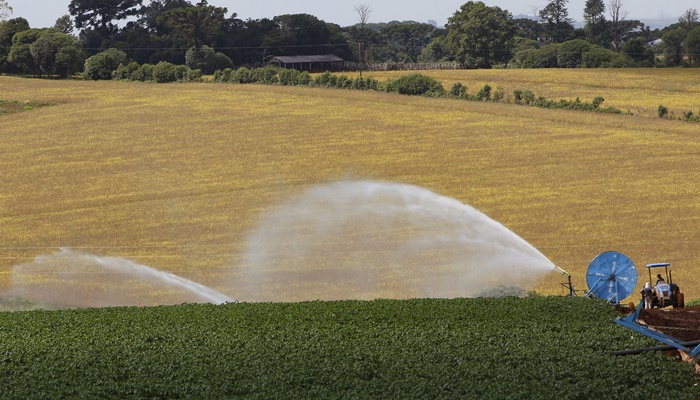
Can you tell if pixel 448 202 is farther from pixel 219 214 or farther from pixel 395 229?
pixel 219 214

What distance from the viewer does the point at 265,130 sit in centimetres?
7325

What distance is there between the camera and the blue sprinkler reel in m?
26.6

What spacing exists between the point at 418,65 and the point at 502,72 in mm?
25402

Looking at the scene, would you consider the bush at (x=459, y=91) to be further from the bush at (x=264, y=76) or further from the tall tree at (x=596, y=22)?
the tall tree at (x=596, y=22)

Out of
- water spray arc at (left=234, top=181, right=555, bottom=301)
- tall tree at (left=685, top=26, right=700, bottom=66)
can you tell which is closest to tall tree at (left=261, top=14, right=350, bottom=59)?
tall tree at (left=685, top=26, right=700, bottom=66)

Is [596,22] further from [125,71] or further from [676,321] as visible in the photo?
[676,321]

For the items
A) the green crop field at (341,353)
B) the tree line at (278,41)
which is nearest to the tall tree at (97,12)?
the tree line at (278,41)

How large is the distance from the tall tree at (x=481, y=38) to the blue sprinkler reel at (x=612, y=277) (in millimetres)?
107873

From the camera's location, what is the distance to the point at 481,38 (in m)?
133

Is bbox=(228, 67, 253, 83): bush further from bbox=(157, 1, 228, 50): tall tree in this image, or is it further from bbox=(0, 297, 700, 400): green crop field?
bbox=(0, 297, 700, 400): green crop field

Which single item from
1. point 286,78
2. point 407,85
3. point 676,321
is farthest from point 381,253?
point 286,78

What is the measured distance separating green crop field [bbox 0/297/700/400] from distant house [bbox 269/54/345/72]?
361 feet

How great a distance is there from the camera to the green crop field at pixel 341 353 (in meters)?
19.9

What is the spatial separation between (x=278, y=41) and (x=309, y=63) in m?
9.45
